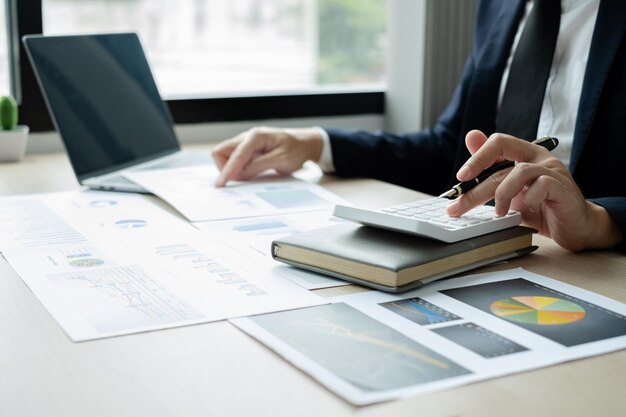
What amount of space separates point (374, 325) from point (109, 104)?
959 millimetres

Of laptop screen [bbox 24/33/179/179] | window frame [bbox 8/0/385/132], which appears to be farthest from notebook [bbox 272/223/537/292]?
window frame [bbox 8/0/385/132]

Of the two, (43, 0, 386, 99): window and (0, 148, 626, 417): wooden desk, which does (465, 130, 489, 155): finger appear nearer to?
(0, 148, 626, 417): wooden desk

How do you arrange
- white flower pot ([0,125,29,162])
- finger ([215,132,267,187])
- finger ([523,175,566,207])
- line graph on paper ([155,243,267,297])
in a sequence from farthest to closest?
white flower pot ([0,125,29,162]), finger ([215,132,267,187]), finger ([523,175,566,207]), line graph on paper ([155,243,267,297])

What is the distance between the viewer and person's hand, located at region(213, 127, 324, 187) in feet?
4.90

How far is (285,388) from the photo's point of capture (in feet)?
2.25

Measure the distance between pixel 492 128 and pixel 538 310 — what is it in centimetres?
84

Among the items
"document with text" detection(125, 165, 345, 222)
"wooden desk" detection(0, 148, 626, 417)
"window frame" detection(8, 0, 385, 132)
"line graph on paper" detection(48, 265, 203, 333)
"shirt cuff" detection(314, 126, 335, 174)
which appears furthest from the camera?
"window frame" detection(8, 0, 385, 132)

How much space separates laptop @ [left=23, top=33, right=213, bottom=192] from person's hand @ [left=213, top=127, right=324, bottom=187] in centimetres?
15

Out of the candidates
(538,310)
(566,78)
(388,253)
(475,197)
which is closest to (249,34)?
(566,78)

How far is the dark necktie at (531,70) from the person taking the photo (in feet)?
4.99

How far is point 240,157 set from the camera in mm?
→ 1489

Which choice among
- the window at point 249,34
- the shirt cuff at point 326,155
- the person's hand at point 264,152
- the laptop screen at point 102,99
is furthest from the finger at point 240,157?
the window at point 249,34

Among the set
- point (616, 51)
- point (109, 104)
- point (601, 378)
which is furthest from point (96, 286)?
point (616, 51)

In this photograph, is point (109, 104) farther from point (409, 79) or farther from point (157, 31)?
point (157, 31)
